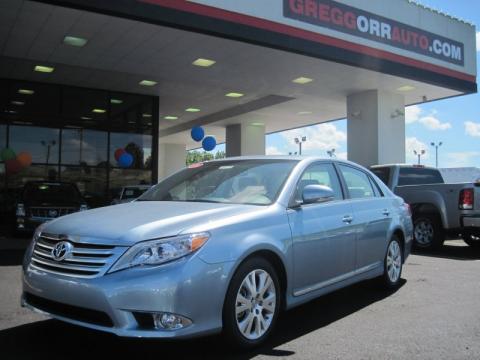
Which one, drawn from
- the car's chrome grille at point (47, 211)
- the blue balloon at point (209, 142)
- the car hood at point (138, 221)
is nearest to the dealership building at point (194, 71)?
the blue balloon at point (209, 142)

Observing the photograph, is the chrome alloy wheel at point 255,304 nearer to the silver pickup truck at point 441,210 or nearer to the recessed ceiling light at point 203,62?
the silver pickup truck at point 441,210

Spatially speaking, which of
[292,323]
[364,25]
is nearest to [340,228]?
[292,323]

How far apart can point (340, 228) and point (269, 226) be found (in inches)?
46.4

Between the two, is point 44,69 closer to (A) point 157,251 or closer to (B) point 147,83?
(B) point 147,83

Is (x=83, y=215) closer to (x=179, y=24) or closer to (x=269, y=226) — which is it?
(x=269, y=226)

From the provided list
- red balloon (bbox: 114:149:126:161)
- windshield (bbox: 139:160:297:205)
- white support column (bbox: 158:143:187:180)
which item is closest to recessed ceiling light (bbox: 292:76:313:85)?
red balloon (bbox: 114:149:126:161)

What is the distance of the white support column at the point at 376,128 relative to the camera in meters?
17.7

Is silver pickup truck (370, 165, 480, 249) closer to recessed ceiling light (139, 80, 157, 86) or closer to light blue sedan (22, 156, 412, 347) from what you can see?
light blue sedan (22, 156, 412, 347)

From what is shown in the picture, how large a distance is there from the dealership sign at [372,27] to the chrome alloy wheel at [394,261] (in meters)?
7.81

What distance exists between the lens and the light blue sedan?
3430mm

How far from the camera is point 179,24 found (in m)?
10.7

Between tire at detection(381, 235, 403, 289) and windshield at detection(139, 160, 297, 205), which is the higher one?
windshield at detection(139, 160, 297, 205)

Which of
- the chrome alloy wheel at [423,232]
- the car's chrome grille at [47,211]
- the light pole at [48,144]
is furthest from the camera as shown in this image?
the light pole at [48,144]

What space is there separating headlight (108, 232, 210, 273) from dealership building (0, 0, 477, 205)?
7.60 metres
